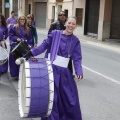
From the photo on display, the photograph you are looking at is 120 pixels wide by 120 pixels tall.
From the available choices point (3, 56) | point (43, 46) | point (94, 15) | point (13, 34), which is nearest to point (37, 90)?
point (43, 46)

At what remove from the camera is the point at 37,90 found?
4125 millimetres

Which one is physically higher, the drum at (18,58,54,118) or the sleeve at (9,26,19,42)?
the sleeve at (9,26,19,42)

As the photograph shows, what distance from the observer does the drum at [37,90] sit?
411cm

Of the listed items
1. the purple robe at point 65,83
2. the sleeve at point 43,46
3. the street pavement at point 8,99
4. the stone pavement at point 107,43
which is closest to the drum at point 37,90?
the purple robe at point 65,83

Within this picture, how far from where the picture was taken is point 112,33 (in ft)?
79.6

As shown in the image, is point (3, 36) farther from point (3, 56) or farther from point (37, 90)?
point (37, 90)

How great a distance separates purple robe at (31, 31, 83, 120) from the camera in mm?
4723

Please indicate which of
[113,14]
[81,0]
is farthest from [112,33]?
[81,0]

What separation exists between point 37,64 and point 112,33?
20.4 metres

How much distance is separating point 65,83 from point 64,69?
0.65 ft

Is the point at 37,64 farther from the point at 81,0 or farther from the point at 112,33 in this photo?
the point at 81,0

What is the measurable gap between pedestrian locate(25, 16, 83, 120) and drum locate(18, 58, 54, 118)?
45cm

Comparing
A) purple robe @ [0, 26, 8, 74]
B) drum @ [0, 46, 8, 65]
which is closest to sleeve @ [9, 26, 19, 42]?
purple robe @ [0, 26, 8, 74]

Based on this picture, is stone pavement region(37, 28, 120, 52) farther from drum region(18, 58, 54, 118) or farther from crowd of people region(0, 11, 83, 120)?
drum region(18, 58, 54, 118)
